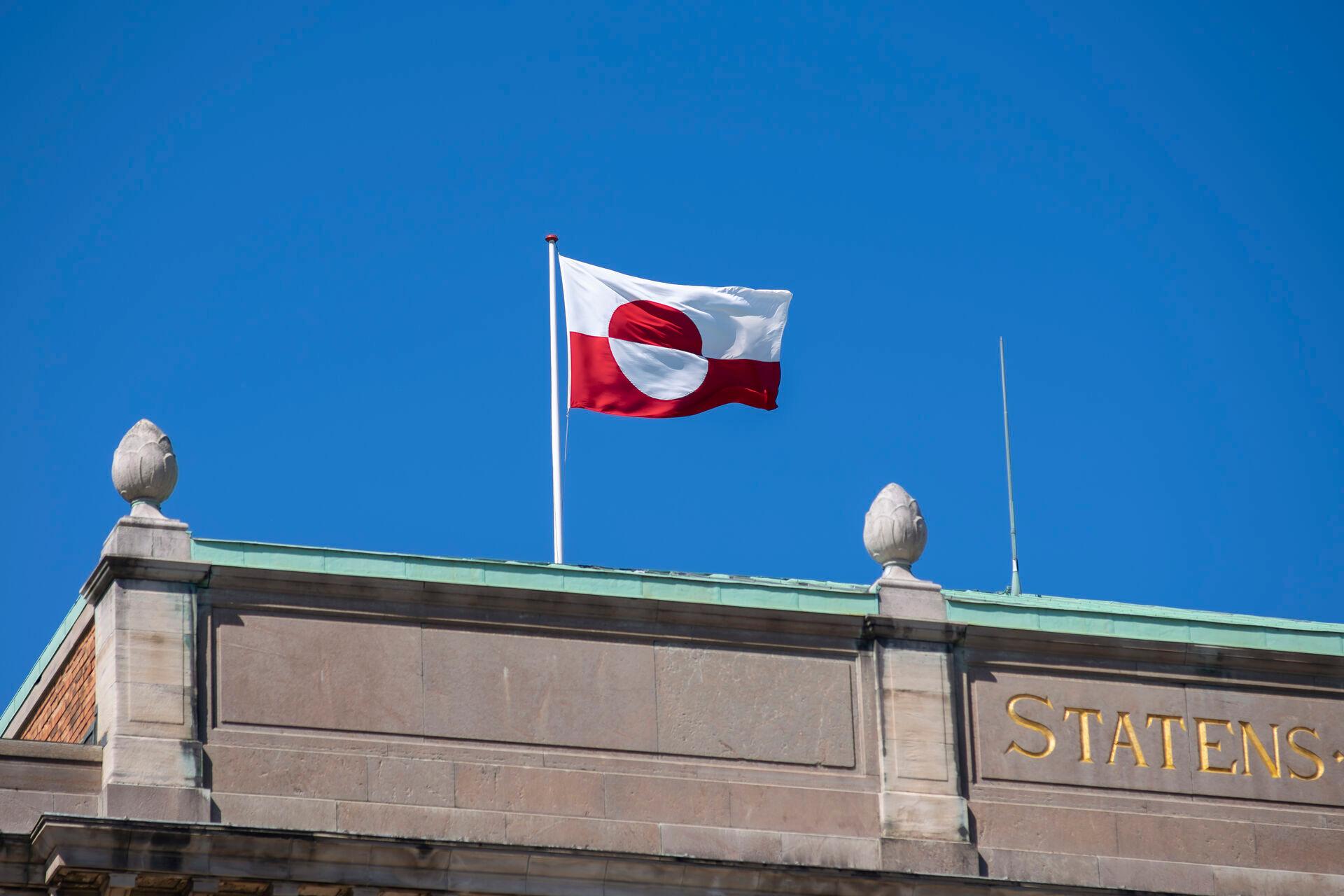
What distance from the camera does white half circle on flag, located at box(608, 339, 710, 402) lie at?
38.3 metres

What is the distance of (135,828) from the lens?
31.4 meters

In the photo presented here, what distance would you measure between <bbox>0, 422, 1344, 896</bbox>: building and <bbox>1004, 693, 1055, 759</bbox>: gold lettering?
27 mm

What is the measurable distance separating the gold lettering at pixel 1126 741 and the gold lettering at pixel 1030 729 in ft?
2.18

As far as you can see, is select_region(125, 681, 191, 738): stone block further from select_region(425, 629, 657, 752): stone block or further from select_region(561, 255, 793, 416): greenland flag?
select_region(561, 255, 793, 416): greenland flag

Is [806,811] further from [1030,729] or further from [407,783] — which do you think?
[407,783]

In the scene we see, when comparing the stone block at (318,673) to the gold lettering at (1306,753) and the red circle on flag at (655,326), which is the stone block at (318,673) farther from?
the gold lettering at (1306,753)

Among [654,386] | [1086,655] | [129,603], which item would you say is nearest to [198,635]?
[129,603]

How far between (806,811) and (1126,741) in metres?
3.86

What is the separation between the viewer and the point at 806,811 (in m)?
34.7

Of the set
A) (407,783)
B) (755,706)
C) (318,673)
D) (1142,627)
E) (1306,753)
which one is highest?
(1142,627)

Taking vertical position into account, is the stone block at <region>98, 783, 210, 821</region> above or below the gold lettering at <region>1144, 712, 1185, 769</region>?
below

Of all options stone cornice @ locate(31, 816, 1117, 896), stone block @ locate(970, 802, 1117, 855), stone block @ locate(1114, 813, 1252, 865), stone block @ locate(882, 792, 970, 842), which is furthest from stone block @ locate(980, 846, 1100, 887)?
stone cornice @ locate(31, 816, 1117, 896)

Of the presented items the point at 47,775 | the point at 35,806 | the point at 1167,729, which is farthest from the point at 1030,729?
the point at 35,806

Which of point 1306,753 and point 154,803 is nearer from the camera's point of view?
point 154,803
